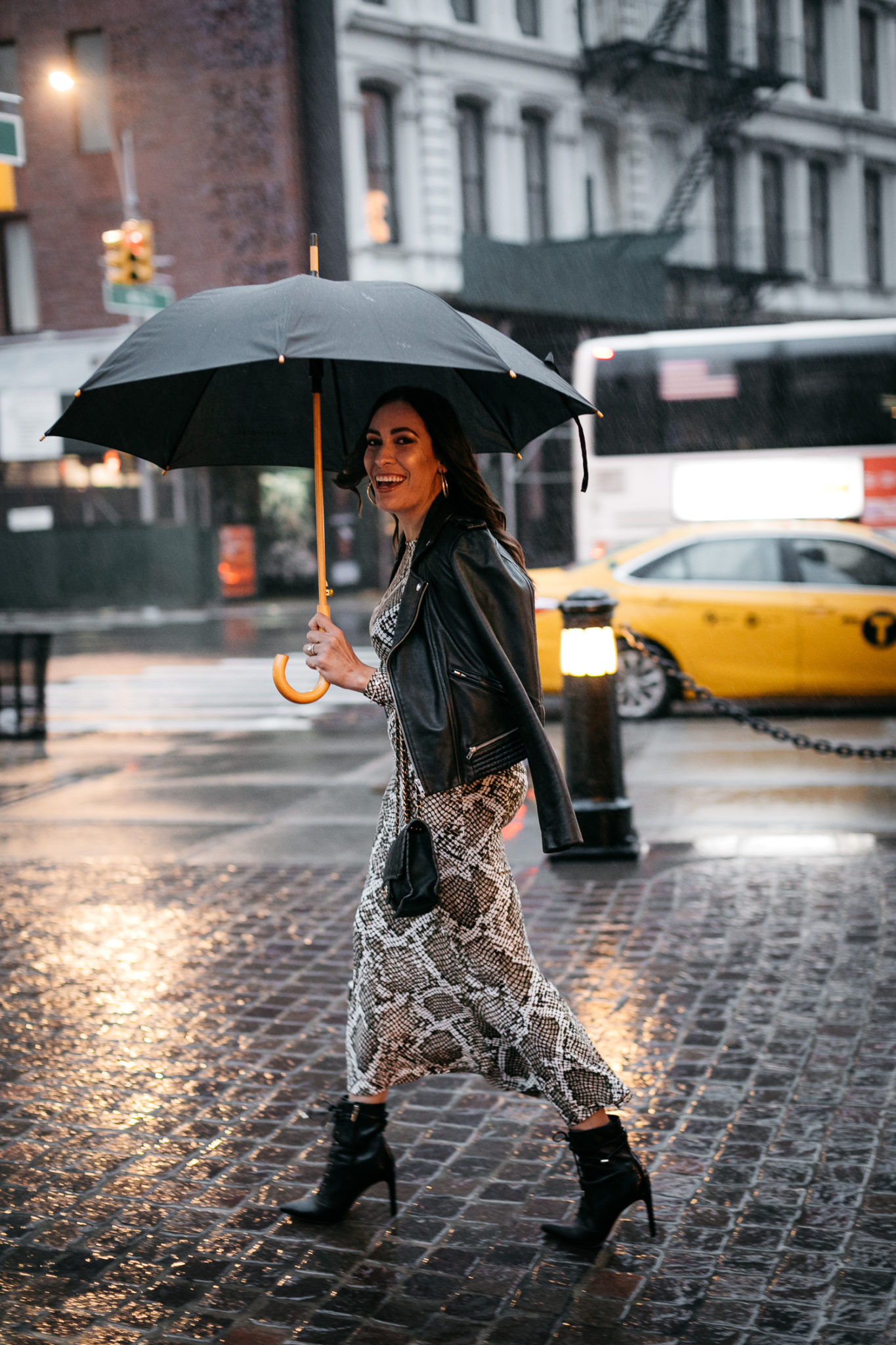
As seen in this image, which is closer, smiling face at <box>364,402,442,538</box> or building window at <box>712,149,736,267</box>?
smiling face at <box>364,402,442,538</box>

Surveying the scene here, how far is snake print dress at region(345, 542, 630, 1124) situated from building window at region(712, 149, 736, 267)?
3389 centimetres

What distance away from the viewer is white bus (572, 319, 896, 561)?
57.5 feet

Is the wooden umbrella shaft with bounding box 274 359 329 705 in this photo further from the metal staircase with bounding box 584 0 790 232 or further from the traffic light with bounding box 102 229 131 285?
the metal staircase with bounding box 584 0 790 232

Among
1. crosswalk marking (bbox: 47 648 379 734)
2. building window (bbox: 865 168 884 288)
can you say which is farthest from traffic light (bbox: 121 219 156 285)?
building window (bbox: 865 168 884 288)

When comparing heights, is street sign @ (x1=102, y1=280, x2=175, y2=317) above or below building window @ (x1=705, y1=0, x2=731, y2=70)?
below

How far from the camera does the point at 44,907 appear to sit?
21.7ft

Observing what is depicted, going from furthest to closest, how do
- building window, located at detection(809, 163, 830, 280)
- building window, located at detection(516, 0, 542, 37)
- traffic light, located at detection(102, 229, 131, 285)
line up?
1. building window, located at detection(809, 163, 830, 280)
2. building window, located at detection(516, 0, 542, 37)
3. traffic light, located at detection(102, 229, 131, 285)

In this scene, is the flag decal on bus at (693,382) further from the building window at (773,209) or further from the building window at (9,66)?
the building window at (773,209)

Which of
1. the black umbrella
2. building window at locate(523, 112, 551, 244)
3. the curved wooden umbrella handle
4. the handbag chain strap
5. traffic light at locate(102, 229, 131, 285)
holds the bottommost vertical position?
the handbag chain strap

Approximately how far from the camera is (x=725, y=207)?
35.7 m

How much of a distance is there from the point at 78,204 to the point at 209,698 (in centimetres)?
1985

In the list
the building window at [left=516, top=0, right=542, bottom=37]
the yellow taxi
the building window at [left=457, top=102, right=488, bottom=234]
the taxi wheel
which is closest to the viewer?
the yellow taxi

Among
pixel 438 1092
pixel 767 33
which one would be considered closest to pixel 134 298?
pixel 438 1092

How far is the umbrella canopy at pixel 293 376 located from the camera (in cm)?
328
